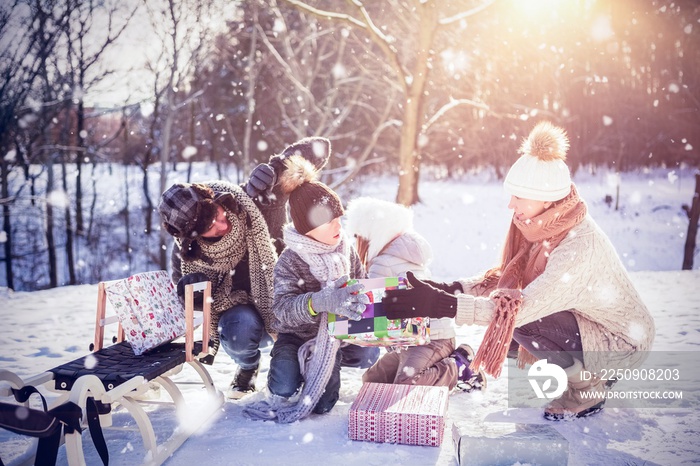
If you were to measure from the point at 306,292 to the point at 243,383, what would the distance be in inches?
29.9

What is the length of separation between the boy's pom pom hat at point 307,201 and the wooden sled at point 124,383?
23.1 inches

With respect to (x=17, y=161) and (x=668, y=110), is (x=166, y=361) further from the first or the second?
(x=668, y=110)

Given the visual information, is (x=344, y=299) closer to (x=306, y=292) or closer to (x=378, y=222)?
(x=306, y=292)

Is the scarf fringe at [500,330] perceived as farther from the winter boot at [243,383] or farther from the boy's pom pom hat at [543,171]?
the winter boot at [243,383]

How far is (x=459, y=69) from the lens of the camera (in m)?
13.6

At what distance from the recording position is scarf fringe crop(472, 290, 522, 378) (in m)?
2.55

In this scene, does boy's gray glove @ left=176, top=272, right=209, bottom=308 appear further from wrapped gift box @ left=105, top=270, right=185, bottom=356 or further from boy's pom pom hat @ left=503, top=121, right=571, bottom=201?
boy's pom pom hat @ left=503, top=121, right=571, bottom=201

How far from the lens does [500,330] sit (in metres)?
2.56

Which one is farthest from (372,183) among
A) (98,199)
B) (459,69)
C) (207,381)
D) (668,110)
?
(207,381)

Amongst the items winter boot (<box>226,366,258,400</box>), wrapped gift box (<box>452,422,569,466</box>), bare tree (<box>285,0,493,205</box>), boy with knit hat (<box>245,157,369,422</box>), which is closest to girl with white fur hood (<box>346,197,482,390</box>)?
boy with knit hat (<box>245,157,369,422</box>)

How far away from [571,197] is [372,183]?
15.6 metres

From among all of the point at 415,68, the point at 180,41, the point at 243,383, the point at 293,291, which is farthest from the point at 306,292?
the point at 180,41

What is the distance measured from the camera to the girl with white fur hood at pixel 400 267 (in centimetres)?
308

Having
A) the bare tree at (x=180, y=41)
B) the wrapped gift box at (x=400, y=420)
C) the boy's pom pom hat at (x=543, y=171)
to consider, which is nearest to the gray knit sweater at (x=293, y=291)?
the wrapped gift box at (x=400, y=420)
